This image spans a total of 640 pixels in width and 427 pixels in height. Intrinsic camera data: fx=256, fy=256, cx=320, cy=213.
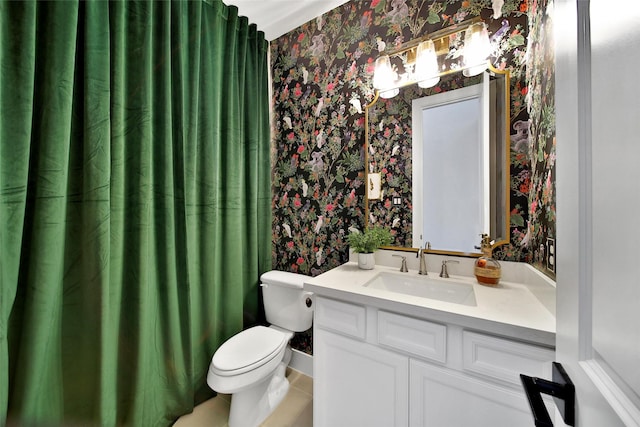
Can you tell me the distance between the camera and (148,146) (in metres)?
1.25

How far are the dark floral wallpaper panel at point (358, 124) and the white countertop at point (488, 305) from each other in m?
0.14

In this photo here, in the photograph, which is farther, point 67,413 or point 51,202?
point 67,413

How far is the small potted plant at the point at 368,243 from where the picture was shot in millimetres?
1472

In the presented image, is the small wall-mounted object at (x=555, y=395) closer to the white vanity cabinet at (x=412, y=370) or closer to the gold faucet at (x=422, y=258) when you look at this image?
the white vanity cabinet at (x=412, y=370)

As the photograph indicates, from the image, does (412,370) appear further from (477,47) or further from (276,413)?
(477,47)

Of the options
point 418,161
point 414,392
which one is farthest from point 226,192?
point 414,392

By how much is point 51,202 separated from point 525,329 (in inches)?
68.4

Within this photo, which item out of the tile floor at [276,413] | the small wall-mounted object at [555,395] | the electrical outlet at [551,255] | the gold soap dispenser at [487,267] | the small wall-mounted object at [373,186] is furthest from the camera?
the small wall-mounted object at [373,186]

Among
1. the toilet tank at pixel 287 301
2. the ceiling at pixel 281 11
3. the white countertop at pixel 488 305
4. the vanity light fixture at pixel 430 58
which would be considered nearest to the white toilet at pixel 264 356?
the toilet tank at pixel 287 301

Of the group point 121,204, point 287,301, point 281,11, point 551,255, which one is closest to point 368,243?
point 287,301

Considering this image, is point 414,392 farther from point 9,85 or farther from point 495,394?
→ point 9,85

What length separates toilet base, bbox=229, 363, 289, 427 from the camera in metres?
1.37

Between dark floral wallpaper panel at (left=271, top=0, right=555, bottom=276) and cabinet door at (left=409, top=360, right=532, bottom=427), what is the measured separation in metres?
0.51

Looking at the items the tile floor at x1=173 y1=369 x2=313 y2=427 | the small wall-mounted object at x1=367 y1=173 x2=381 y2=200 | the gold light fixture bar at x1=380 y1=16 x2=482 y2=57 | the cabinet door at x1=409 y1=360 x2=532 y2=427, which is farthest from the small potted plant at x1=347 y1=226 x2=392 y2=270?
the gold light fixture bar at x1=380 y1=16 x2=482 y2=57
